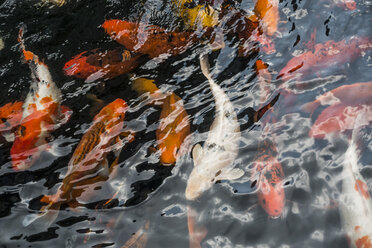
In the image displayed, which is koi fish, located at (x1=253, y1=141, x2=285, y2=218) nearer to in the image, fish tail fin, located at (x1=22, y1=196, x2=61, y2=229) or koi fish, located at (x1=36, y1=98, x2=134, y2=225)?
koi fish, located at (x1=36, y1=98, x2=134, y2=225)

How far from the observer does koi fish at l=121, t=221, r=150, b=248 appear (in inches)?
95.7

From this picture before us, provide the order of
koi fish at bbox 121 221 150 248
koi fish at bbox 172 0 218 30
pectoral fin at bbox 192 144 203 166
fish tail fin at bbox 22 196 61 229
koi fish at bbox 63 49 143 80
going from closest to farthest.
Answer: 1. koi fish at bbox 121 221 150 248
2. fish tail fin at bbox 22 196 61 229
3. pectoral fin at bbox 192 144 203 166
4. koi fish at bbox 63 49 143 80
5. koi fish at bbox 172 0 218 30

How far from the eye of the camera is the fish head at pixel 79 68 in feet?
12.0

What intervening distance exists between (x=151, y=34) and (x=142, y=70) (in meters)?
0.58

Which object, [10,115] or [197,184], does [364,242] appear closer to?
[197,184]

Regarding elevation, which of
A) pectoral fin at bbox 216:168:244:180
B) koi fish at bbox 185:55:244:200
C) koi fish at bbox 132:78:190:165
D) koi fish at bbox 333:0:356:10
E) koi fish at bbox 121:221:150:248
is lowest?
koi fish at bbox 121:221:150:248

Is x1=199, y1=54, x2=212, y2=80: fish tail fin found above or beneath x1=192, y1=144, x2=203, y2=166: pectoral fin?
above

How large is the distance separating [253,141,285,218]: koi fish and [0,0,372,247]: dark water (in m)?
0.05

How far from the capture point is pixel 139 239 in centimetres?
247

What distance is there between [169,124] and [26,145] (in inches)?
55.3

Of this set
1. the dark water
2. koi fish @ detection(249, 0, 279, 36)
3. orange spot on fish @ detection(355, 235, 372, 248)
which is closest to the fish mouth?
the dark water

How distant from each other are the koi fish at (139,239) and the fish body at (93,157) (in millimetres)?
548

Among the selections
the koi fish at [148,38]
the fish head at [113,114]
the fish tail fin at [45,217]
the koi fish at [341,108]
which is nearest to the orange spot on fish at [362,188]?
the koi fish at [341,108]

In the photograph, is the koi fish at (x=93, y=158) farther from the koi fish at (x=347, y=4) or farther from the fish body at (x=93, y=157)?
the koi fish at (x=347, y=4)
